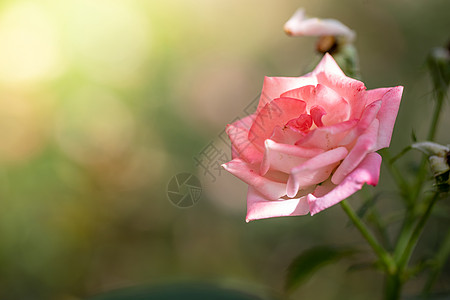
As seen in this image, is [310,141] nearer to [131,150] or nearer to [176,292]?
[176,292]

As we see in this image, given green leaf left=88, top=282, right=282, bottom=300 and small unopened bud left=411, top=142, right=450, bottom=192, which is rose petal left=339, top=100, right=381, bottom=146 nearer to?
small unopened bud left=411, top=142, right=450, bottom=192

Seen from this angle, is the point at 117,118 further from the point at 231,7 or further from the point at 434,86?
the point at 434,86

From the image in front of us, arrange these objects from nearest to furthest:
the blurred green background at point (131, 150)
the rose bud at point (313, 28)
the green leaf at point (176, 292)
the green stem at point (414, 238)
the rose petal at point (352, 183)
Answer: the rose petal at point (352, 183) → the green stem at point (414, 238) → the rose bud at point (313, 28) → the green leaf at point (176, 292) → the blurred green background at point (131, 150)

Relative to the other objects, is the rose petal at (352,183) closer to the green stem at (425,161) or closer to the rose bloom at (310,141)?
the rose bloom at (310,141)

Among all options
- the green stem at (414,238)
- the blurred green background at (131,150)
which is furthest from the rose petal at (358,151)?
the blurred green background at (131,150)

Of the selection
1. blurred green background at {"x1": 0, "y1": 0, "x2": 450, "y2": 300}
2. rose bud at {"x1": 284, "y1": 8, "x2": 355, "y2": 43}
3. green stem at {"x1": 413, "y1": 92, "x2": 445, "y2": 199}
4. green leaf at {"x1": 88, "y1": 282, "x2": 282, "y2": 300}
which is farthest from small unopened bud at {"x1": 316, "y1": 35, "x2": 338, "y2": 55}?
blurred green background at {"x1": 0, "y1": 0, "x2": 450, "y2": 300}

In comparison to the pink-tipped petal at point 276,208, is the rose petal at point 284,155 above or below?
above
